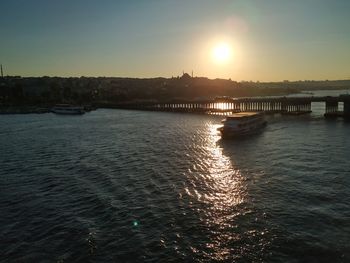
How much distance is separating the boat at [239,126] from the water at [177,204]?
16.8m

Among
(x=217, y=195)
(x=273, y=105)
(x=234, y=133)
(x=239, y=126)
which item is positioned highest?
(x=273, y=105)

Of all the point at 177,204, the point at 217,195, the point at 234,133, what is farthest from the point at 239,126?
the point at 177,204

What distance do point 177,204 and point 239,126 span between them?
5250cm

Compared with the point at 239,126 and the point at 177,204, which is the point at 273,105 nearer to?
the point at 239,126

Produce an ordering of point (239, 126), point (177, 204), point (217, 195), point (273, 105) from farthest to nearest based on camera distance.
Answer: point (273, 105) → point (239, 126) → point (217, 195) → point (177, 204)

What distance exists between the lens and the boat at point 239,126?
82.5 metres

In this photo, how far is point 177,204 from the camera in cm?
3453

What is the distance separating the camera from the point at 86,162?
2169 inches

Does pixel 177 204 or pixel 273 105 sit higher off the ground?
pixel 273 105

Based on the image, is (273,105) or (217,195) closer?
(217,195)

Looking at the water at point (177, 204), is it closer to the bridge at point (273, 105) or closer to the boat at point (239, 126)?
the boat at point (239, 126)

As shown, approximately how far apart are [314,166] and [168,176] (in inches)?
783

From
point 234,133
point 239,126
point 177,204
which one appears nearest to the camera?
point 177,204

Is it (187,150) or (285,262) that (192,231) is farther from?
(187,150)
